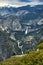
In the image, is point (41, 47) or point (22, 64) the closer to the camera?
point (22, 64)

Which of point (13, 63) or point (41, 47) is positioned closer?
point (13, 63)

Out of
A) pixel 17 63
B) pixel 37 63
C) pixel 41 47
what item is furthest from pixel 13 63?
pixel 41 47

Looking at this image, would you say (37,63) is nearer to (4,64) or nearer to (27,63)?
(27,63)

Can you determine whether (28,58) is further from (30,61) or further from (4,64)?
(4,64)

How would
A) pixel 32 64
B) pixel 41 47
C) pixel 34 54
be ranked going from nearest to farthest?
pixel 32 64 → pixel 34 54 → pixel 41 47

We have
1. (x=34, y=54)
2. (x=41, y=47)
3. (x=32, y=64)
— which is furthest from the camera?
(x=41, y=47)

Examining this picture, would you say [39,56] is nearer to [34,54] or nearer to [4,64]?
[34,54]

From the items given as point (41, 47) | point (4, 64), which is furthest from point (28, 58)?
point (41, 47)
